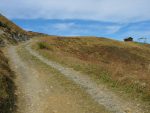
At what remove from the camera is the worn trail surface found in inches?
598

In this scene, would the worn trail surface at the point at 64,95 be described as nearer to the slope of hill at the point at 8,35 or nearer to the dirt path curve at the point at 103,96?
the dirt path curve at the point at 103,96

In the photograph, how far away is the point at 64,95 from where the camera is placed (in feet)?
58.6

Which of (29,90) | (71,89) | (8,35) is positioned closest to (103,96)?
(71,89)

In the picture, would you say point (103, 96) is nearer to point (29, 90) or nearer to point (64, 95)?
point (64, 95)

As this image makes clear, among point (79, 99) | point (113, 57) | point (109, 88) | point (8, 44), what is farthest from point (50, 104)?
point (113, 57)

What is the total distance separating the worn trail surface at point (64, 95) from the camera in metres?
15.2

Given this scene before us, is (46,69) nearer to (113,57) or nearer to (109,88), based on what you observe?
(109,88)

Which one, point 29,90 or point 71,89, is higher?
point 71,89

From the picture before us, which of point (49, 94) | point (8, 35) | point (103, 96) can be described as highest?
point (8, 35)

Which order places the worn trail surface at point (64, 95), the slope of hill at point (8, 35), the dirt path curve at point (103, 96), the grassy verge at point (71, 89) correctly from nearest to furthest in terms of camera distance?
the dirt path curve at point (103, 96), the worn trail surface at point (64, 95), the grassy verge at point (71, 89), the slope of hill at point (8, 35)

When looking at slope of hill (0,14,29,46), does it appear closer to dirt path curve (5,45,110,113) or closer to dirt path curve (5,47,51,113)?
dirt path curve (5,47,51,113)

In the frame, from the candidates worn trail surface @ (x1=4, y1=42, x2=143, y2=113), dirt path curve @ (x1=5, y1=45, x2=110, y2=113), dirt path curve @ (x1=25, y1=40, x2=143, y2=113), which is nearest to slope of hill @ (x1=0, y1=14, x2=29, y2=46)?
dirt path curve @ (x1=5, y1=45, x2=110, y2=113)

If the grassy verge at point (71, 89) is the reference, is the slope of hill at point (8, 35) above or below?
above

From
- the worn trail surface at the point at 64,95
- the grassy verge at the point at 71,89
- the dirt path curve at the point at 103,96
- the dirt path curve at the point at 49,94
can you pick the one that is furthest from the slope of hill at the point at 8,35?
the dirt path curve at the point at 103,96
